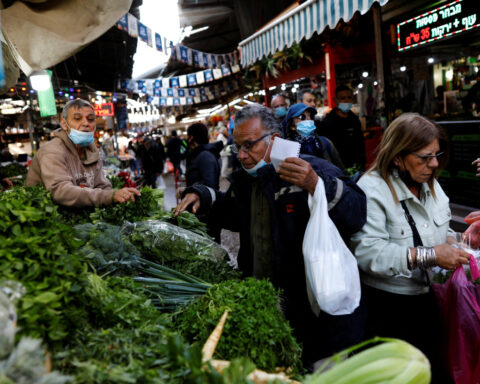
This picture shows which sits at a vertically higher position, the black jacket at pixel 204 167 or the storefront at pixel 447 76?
the storefront at pixel 447 76

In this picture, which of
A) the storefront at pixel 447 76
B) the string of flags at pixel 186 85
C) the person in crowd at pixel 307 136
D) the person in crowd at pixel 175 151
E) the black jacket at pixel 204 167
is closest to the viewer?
the person in crowd at pixel 307 136

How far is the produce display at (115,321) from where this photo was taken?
1.24 meters

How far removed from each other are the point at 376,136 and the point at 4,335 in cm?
796

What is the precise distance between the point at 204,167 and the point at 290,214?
9.70ft

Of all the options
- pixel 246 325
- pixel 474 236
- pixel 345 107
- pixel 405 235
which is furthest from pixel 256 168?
pixel 345 107

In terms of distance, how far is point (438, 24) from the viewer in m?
6.36

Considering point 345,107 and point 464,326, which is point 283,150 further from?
point 345,107

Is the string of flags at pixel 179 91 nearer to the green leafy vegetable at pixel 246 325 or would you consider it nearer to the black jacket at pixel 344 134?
the black jacket at pixel 344 134

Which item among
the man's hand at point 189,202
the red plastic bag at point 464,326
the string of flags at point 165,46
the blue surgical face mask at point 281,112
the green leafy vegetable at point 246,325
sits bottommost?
the red plastic bag at point 464,326

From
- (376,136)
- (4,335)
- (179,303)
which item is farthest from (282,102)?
(4,335)

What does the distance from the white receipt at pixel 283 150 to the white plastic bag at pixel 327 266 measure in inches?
8.6

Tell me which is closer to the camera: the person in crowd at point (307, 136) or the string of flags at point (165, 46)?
the person in crowd at point (307, 136)

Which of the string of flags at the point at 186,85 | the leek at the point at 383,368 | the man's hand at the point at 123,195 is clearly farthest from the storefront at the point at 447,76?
the string of flags at the point at 186,85

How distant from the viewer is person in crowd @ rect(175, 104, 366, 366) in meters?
2.24
